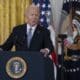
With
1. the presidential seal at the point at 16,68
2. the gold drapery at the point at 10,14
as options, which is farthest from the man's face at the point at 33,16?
the gold drapery at the point at 10,14

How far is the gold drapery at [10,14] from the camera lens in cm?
420

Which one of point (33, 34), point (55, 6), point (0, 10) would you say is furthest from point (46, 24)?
point (33, 34)

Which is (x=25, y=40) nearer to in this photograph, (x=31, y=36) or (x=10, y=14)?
(x=31, y=36)

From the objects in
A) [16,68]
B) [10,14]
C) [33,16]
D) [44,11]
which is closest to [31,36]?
[33,16]

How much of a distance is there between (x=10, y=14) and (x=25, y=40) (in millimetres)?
1305

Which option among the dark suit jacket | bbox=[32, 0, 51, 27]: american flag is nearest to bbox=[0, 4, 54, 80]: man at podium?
the dark suit jacket

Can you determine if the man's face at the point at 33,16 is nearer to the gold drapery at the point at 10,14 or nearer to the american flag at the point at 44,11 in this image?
the american flag at the point at 44,11

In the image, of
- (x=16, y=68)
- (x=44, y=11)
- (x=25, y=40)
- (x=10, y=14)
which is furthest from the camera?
(x=10, y=14)

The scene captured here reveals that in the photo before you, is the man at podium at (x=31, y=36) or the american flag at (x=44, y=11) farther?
the american flag at (x=44, y=11)

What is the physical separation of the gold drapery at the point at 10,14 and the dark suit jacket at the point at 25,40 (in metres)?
1.08

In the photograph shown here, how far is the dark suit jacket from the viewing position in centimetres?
301

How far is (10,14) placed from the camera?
167 inches

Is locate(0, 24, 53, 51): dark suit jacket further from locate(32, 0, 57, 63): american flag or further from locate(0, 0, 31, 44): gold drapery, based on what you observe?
locate(0, 0, 31, 44): gold drapery

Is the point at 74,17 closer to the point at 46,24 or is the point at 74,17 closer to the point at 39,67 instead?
the point at 46,24
